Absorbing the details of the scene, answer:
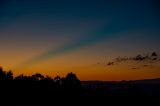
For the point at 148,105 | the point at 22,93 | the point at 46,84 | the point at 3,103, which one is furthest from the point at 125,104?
the point at 3,103

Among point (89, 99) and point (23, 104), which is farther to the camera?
point (89, 99)

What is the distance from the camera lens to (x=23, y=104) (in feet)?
211

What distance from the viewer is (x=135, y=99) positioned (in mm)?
84875

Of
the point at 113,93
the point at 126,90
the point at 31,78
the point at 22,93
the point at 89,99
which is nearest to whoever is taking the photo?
the point at 22,93

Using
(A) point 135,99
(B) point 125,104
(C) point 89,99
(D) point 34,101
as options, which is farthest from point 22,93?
(A) point 135,99

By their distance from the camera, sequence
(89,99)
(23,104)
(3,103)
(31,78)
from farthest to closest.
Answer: (31,78) → (89,99) → (23,104) → (3,103)

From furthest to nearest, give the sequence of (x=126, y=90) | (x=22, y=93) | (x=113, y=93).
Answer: (x=126, y=90) → (x=113, y=93) → (x=22, y=93)

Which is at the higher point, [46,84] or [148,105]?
[46,84]

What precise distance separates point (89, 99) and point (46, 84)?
11.6 metres

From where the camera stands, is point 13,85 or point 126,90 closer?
point 13,85

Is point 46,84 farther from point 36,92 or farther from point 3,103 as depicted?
point 3,103

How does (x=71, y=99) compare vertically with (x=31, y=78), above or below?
below

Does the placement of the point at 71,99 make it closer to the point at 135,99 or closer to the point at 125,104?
the point at 125,104

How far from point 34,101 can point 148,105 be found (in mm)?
29439
